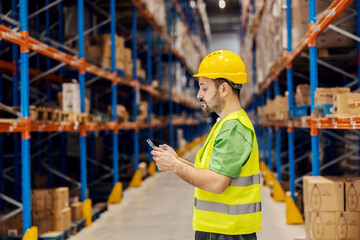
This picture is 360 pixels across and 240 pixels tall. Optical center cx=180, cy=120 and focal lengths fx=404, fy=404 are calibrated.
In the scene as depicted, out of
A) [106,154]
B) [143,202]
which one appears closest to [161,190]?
[143,202]

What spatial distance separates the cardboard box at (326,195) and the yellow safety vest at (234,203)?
2.25 meters

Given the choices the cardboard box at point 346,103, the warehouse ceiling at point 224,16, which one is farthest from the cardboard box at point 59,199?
the warehouse ceiling at point 224,16

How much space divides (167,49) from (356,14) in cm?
863

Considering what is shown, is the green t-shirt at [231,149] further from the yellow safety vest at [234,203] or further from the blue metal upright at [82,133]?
the blue metal upright at [82,133]

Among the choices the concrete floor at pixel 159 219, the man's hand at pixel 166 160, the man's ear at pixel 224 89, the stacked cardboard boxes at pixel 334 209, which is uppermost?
the man's ear at pixel 224 89

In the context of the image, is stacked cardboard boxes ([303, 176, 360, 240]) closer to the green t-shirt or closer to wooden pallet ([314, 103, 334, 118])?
wooden pallet ([314, 103, 334, 118])

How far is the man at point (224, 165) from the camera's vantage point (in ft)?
5.90

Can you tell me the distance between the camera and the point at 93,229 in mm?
5602

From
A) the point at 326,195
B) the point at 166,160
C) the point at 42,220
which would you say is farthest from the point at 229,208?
the point at 42,220

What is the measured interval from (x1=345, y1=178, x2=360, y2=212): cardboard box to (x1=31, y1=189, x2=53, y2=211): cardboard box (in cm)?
344

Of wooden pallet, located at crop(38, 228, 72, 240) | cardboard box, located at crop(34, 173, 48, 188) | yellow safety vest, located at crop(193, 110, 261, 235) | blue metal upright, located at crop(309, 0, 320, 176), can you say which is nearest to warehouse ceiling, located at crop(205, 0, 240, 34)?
cardboard box, located at crop(34, 173, 48, 188)

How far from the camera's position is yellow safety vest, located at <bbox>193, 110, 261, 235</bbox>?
75.7 inches

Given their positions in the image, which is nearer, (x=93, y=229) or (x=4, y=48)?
(x=93, y=229)

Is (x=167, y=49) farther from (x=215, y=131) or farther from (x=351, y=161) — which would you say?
(x=215, y=131)
